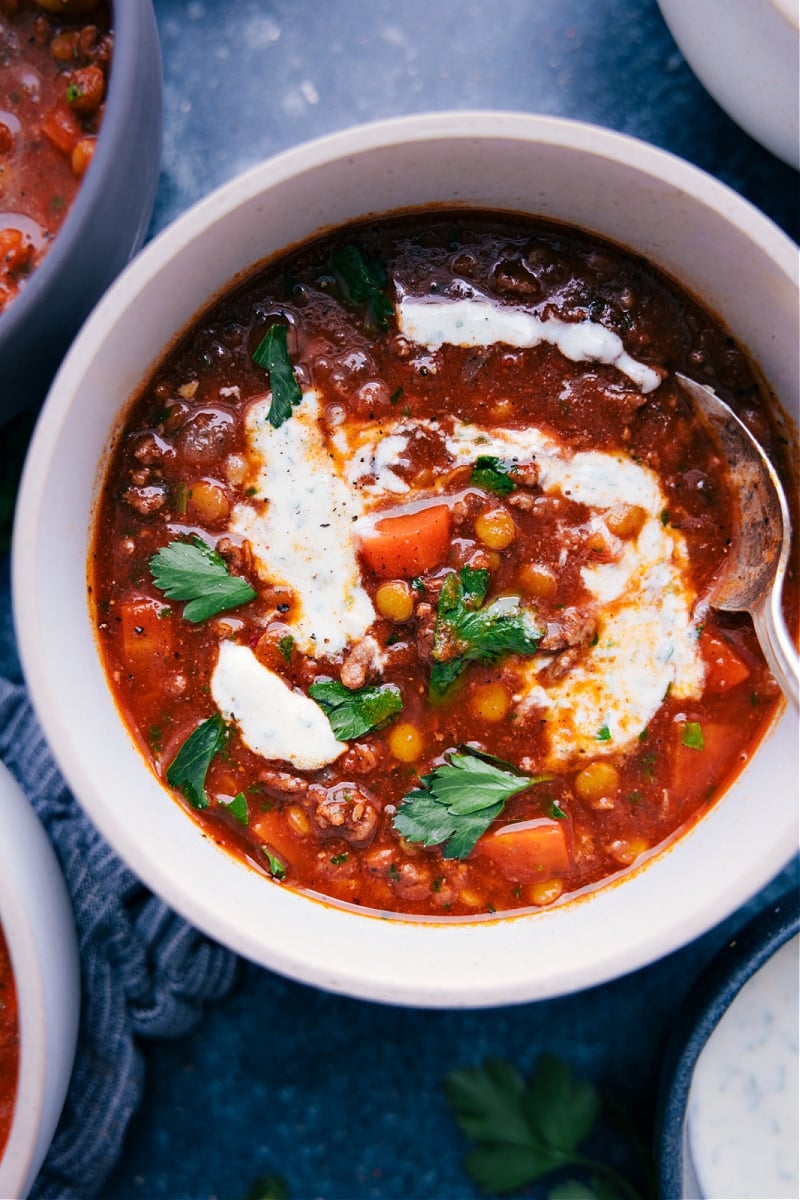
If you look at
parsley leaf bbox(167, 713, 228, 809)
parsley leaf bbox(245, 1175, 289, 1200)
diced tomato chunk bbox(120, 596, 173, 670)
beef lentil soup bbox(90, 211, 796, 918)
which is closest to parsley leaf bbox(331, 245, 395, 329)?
beef lentil soup bbox(90, 211, 796, 918)

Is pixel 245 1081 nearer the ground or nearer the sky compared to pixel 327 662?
nearer the ground

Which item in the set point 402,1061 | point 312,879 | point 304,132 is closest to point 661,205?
point 304,132

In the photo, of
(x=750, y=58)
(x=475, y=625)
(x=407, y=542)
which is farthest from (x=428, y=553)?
(x=750, y=58)

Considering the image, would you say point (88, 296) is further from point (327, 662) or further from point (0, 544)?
point (327, 662)

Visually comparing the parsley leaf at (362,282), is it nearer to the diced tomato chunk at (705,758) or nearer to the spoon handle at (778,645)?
the spoon handle at (778,645)

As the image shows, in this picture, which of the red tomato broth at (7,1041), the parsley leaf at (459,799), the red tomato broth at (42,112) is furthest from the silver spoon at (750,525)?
the red tomato broth at (7,1041)

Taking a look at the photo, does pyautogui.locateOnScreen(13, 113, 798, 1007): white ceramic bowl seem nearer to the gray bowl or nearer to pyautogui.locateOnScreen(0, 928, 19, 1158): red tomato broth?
the gray bowl
